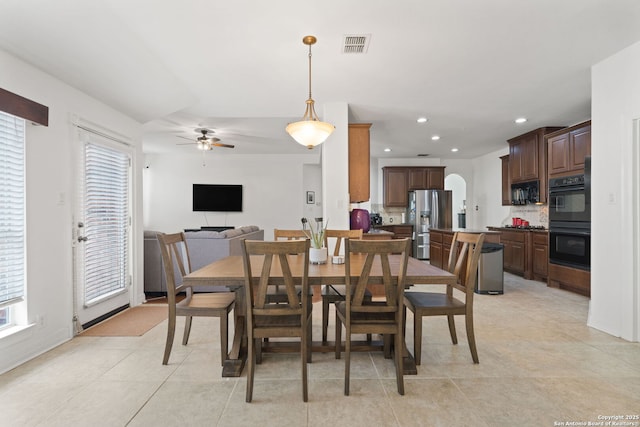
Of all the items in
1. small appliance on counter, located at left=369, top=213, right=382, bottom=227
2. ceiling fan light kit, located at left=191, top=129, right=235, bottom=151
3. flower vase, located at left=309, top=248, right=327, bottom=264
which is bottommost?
flower vase, located at left=309, top=248, right=327, bottom=264

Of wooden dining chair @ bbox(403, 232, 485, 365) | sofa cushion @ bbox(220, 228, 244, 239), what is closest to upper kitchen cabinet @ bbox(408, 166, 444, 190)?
sofa cushion @ bbox(220, 228, 244, 239)

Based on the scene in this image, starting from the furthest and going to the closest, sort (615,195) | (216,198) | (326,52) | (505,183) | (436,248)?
(216,198) < (505,183) < (436,248) < (615,195) < (326,52)

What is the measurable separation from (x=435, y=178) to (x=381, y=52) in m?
5.55

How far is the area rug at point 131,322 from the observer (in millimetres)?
3123

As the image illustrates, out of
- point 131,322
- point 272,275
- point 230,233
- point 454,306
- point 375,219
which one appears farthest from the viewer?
point 375,219

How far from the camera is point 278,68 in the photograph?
10.5 ft

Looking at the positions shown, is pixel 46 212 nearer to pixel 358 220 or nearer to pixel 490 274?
pixel 358 220

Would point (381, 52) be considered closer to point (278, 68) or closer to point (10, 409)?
point (278, 68)

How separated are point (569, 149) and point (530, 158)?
1.19 metres

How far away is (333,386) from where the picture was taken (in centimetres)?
214

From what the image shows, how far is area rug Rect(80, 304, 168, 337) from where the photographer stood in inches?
123

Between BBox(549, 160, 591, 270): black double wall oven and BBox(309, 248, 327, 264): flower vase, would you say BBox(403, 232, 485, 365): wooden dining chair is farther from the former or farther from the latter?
BBox(549, 160, 591, 270): black double wall oven

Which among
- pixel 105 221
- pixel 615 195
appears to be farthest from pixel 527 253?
pixel 105 221

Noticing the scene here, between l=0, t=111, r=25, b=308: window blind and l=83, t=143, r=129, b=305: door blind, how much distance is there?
0.74 metres
